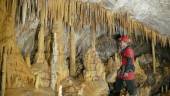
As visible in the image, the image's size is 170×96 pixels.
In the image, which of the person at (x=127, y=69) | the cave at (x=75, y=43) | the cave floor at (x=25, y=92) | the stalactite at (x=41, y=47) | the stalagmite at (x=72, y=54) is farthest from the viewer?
the stalagmite at (x=72, y=54)

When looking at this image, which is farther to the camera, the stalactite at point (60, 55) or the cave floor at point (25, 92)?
the stalactite at point (60, 55)

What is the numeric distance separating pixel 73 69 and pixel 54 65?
0.77 meters

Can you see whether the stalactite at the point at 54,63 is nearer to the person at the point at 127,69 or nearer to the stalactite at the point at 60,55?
the stalactite at the point at 60,55

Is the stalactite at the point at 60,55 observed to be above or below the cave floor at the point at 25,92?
above

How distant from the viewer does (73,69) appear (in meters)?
9.76

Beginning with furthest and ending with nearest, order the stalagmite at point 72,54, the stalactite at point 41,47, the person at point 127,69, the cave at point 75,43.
A: 1. the stalagmite at point 72,54
2. the stalactite at point 41,47
3. the person at point 127,69
4. the cave at point 75,43

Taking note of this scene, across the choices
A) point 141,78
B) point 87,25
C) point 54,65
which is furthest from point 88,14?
point 141,78

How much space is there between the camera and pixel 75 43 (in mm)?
10227

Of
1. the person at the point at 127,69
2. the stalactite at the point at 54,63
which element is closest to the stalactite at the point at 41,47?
the stalactite at the point at 54,63

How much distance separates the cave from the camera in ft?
26.5

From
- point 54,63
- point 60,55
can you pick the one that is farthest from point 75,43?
point 54,63

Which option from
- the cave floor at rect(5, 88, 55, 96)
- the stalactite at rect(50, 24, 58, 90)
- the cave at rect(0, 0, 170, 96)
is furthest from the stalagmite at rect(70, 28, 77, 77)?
the cave floor at rect(5, 88, 55, 96)

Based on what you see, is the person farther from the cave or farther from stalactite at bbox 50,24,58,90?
stalactite at bbox 50,24,58,90

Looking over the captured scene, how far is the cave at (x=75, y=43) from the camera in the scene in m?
8.06
